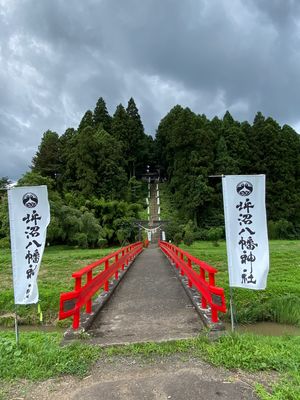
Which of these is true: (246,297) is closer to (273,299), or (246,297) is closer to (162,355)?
(273,299)

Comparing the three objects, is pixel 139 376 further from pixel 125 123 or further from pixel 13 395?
pixel 125 123

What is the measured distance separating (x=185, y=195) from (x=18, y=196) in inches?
1339

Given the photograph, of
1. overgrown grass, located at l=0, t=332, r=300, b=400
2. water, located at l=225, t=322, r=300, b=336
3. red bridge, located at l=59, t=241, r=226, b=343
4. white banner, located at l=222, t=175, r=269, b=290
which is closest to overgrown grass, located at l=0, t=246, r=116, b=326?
red bridge, located at l=59, t=241, r=226, b=343

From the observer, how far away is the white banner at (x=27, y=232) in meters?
4.22

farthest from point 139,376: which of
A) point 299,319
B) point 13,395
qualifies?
point 299,319

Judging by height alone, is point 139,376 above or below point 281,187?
below

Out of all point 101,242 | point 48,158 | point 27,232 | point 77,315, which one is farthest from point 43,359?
point 48,158

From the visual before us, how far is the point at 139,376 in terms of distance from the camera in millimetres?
3377

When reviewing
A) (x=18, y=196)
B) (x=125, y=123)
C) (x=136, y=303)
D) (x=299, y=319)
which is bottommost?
(x=299, y=319)

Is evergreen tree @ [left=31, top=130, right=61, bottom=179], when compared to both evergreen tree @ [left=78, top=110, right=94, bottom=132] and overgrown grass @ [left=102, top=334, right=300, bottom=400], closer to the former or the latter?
evergreen tree @ [left=78, top=110, right=94, bottom=132]

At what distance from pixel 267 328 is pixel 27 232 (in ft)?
17.6

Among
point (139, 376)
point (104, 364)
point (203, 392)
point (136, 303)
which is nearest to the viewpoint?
point (203, 392)

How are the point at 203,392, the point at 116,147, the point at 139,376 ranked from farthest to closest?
1. the point at 116,147
2. the point at 139,376
3. the point at 203,392

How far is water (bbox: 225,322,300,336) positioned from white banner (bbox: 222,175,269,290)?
2.65 m
